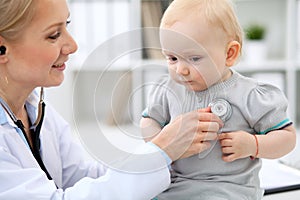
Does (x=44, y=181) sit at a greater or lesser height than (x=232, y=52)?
lesser

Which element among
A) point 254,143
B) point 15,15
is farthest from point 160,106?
point 15,15

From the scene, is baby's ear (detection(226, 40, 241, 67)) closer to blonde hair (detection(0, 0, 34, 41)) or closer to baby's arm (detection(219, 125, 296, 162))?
baby's arm (detection(219, 125, 296, 162))

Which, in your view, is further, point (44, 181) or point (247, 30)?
point (247, 30)

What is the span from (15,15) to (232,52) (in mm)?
450

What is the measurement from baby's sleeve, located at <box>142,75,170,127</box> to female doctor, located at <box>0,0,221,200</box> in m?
0.08

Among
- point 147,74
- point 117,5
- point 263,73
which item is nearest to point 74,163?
point 147,74

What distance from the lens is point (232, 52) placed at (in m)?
0.97

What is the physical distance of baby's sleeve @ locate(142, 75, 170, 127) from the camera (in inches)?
40.0

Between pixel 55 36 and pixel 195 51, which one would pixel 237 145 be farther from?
pixel 55 36

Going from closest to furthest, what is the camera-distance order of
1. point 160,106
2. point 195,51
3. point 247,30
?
point 195,51
point 160,106
point 247,30

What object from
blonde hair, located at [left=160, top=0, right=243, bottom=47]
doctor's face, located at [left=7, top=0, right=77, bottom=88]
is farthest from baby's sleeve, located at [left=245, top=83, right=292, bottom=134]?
doctor's face, located at [left=7, top=0, right=77, bottom=88]

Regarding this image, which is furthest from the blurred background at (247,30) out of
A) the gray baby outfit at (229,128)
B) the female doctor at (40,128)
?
the gray baby outfit at (229,128)

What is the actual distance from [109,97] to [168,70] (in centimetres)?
14

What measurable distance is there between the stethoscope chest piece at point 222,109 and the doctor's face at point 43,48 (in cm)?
33
